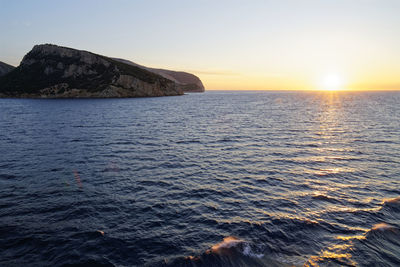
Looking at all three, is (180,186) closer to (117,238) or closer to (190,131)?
(117,238)

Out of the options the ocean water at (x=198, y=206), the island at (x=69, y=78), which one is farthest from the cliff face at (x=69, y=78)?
the ocean water at (x=198, y=206)

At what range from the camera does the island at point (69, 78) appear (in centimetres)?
16438

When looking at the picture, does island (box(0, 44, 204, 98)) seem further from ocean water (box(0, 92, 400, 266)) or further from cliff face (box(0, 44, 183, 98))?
ocean water (box(0, 92, 400, 266))

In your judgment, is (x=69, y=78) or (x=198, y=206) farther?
(x=69, y=78)

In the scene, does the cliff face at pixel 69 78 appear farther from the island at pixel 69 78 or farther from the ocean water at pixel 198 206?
the ocean water at pixel 198 206

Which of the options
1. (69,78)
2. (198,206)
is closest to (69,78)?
(69,78)

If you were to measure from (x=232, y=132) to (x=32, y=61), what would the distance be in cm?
22561

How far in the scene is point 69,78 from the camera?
578 feet

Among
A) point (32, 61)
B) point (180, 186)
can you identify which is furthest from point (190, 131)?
point (32, 61)

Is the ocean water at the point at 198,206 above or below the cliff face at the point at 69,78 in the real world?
below

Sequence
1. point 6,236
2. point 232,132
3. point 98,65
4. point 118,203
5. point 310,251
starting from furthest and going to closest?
point 98,65, point 232,132, point 118,203, point 6,236, point 310,251

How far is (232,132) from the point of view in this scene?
46875 mm

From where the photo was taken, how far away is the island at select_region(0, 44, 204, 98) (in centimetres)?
16438

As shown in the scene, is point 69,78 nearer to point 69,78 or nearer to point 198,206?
point 69,78
